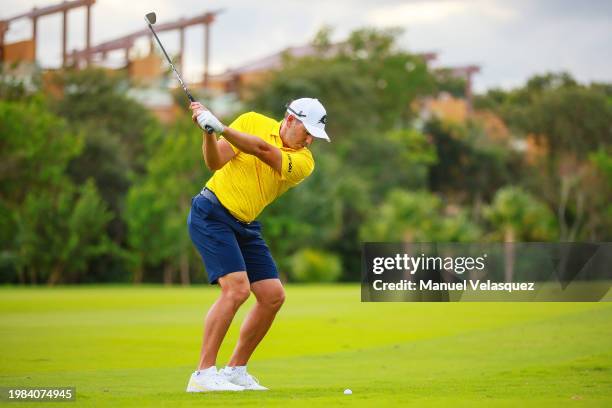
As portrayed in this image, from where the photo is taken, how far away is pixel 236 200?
36.5 ft

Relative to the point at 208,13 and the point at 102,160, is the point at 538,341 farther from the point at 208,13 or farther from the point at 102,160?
the point at 208,13

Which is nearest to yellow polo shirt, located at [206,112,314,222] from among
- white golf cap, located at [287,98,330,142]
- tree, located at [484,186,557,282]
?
white golf cap, located at [287,98,330,142]

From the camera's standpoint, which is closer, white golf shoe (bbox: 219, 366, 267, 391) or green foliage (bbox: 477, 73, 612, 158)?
white golf shoe (bbox: 219, 366, 267, 391)

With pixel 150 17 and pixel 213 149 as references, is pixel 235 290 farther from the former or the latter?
pixel 150 17

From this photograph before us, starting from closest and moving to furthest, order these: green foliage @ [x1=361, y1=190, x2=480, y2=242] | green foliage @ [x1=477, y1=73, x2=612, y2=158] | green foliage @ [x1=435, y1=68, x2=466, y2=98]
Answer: green foliage @ [x1=361, y1=190, x2=480, y2=242]
green foliage @ [x1=477, y1=73, x2=612, y2=158]
green foliage @ [x1=435, y1=68, x2=466, y2=98]

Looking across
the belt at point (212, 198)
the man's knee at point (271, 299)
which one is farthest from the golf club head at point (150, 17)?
the man's knee at point (271, 299)

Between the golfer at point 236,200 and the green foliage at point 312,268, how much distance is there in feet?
188

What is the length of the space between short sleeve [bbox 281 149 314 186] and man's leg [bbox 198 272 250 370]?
40.3 inches

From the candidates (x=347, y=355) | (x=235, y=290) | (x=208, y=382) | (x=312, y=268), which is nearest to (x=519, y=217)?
(x=312, y=268)

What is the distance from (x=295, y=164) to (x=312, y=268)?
2289 inches

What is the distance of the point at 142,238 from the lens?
63.2 m

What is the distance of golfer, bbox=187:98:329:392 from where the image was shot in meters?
11.0

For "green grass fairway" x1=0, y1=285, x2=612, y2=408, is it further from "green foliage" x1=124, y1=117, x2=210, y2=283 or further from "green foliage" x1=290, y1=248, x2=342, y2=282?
"green foliage" x1=290, y1=248, x2=342, y2=282

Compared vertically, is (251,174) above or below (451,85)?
below
